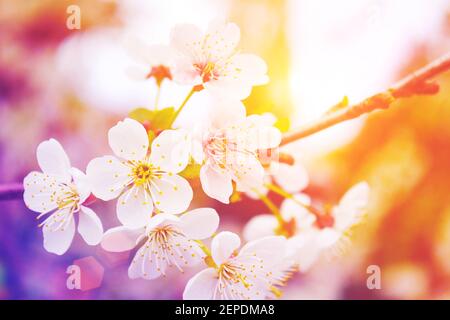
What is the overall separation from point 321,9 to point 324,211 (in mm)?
522

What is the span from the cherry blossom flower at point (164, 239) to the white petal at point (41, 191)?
0.41ft

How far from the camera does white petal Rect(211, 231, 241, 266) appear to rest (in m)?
0.88

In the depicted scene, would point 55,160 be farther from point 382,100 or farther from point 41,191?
point 382,100

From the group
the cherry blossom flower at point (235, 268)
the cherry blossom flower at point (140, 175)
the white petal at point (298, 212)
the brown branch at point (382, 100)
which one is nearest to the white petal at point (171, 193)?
the cherry blossom flower at point (140, 175)

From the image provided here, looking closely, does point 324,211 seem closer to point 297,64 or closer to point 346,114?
point 346,114

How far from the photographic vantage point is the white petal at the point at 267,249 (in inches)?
36.3

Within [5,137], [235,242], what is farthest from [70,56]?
[235,242]

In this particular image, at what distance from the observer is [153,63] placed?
984 mm

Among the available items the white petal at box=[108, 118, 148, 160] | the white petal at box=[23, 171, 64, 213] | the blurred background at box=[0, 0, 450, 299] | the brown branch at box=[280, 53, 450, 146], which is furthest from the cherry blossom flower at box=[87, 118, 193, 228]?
the blurred background at box=[0, 0, 450, 299]

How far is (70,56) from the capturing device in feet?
4.17

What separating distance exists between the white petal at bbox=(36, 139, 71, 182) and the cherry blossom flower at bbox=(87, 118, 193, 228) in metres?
0.06

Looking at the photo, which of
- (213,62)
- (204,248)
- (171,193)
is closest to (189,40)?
(213,62)

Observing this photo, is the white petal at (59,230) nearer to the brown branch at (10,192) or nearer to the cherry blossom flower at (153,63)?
the brown branch at (10,192)

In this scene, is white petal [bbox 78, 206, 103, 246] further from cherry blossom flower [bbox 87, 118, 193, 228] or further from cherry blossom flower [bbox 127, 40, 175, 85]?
cherry blossom flower [bbox 127, 40, 175, 85]
